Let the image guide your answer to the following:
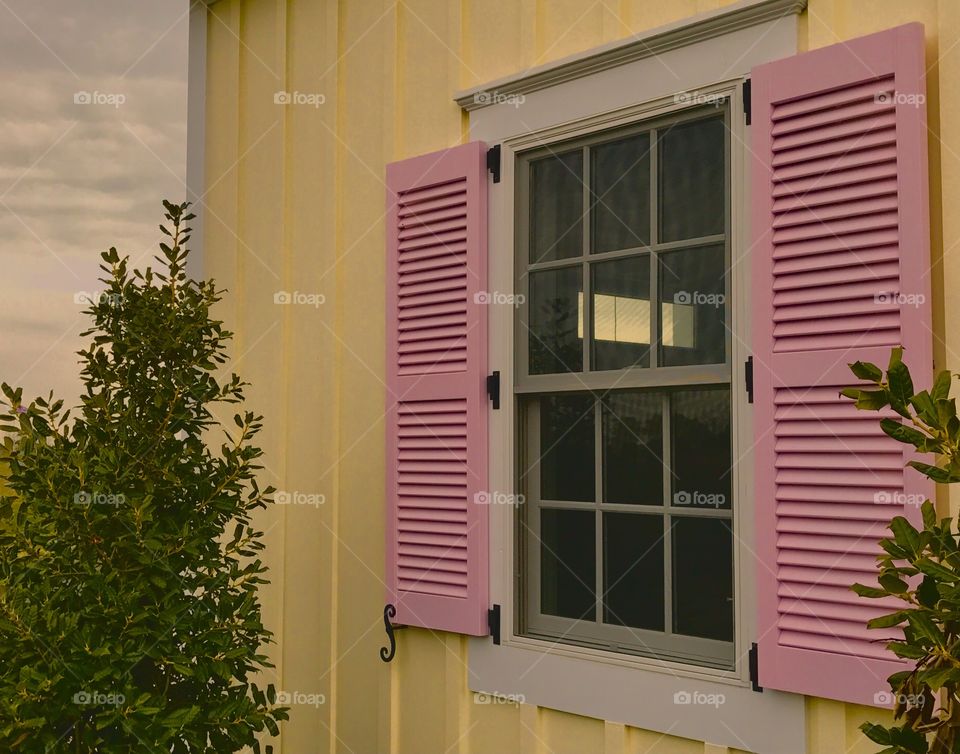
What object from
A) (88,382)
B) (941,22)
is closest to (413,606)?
(88,382)

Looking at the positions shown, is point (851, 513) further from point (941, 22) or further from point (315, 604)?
point (315, 604)

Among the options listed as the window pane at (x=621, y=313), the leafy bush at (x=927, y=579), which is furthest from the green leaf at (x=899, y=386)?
the window pane at (x=621, y=313)

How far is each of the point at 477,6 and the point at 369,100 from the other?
0.70 meters

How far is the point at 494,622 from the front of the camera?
11.6 ft

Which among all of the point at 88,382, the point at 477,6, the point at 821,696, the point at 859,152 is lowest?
the point at 821,696

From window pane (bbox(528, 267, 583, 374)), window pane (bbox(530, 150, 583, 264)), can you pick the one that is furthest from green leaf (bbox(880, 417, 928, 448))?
window pane (bbox(530, 150, 583, 264))

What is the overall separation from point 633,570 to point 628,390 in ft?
1.93

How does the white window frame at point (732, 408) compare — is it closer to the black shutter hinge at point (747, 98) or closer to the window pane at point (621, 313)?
the black shutter hinge at point (747, 98)

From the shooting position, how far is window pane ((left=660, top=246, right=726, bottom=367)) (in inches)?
120

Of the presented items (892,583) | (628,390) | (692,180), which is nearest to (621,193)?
(692,180)

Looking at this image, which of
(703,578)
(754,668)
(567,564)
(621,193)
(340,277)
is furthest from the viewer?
(340,277)

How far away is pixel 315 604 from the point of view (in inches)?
171

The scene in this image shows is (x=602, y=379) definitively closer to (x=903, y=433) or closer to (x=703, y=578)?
(x=703, y=578)

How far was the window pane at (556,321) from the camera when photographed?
3.41 m
